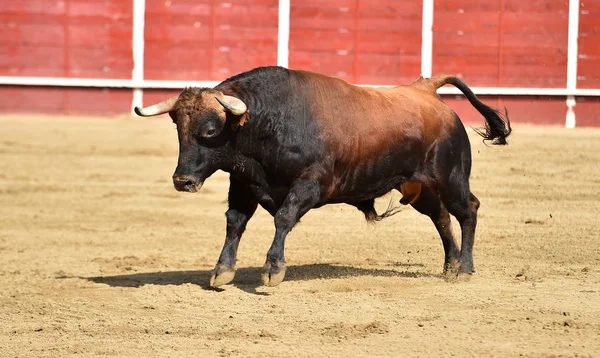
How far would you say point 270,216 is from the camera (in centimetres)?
843

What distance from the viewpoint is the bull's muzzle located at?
5.31 meters

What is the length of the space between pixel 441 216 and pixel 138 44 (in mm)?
6933

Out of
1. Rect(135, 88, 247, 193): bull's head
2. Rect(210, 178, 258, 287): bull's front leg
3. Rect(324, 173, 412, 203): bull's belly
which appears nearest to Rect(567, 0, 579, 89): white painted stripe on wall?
Rect(324, 173, 412, 203): bull's belly

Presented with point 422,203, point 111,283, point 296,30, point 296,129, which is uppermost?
point 296,30

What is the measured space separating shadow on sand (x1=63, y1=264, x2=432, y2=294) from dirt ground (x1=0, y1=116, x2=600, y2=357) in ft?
0.05

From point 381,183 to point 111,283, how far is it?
1.46 meters

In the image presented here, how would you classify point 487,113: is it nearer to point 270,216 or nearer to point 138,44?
point 270,216

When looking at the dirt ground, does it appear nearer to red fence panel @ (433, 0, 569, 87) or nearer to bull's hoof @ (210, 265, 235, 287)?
bull's hoof @ (210, 265, 235, 287)

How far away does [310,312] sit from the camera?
4949 mm

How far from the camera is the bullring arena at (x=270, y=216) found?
15.2ft

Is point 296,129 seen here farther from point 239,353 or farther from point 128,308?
point 239,353

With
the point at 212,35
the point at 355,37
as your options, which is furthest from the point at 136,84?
the point at 355,37

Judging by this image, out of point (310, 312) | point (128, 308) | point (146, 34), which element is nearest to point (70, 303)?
point (128, 308)

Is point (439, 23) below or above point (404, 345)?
above
